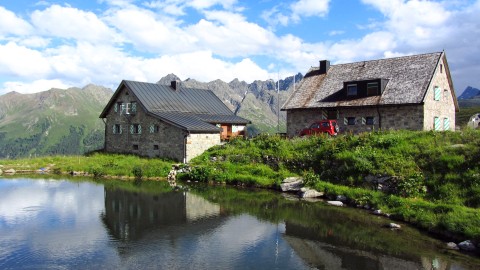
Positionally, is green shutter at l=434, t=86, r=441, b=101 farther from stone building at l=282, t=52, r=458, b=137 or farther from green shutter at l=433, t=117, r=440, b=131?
green shutter at l=433, t=117, r=440, b=131

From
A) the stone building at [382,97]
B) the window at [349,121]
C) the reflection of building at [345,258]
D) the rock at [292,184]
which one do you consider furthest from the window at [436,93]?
the reflection of building at [345,258]

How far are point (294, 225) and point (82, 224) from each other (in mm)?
10293

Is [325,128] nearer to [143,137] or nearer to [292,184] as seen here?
[292,184]

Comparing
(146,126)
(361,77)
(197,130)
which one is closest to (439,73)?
(361,77)

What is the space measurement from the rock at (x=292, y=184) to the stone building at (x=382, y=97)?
486 inches

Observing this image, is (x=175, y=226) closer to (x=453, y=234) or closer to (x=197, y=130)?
(x=453, y=234)

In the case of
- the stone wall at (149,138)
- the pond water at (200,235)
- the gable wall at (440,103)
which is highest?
the gable wall at (440,103)

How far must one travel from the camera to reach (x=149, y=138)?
42.2m

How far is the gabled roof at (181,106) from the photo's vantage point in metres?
40.5

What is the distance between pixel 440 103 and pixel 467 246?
2522cm

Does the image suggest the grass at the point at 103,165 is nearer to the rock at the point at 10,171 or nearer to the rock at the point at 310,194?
the rock at the point at 10,171

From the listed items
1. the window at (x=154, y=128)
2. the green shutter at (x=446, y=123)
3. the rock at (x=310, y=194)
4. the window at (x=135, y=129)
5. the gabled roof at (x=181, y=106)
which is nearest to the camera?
the rock at (x=310, y=194)

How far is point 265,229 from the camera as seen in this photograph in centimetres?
1911

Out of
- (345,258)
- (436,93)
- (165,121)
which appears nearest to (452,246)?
(345,258)
